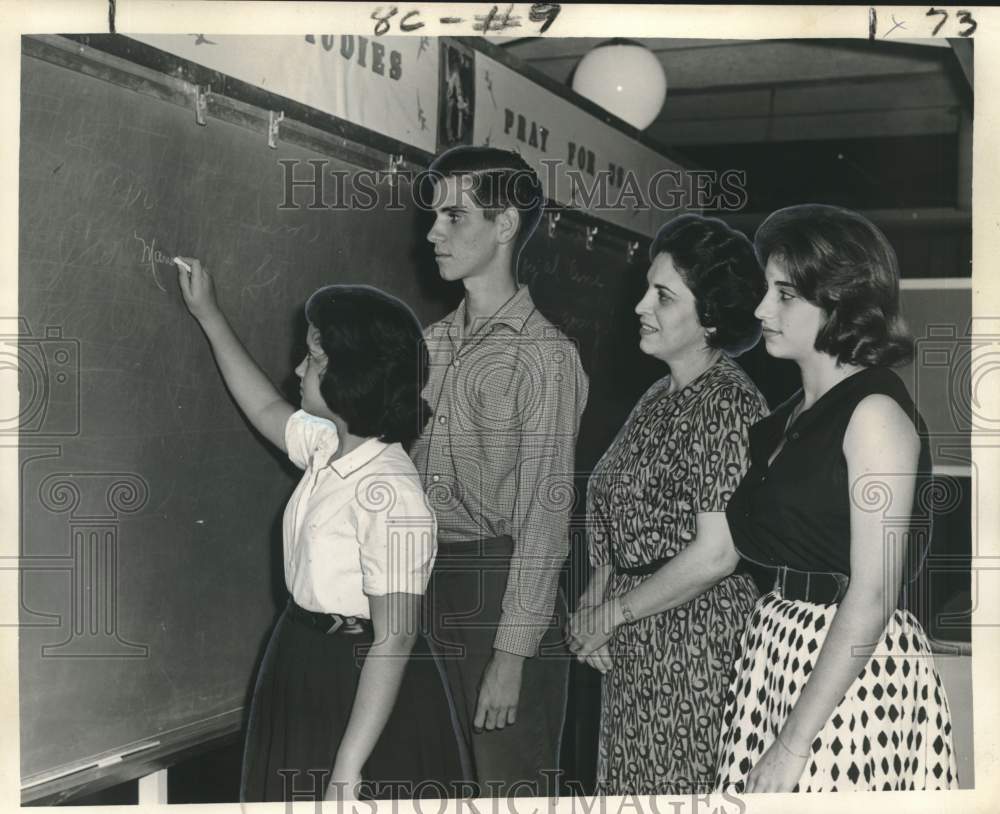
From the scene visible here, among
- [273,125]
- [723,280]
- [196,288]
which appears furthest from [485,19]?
Result: [196,288]

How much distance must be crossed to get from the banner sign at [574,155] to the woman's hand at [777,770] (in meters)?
1.25

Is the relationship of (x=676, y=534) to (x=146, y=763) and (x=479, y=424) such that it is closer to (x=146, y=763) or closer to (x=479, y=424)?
(x=479, y=424)

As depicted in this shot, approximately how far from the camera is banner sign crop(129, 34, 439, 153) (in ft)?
8.13

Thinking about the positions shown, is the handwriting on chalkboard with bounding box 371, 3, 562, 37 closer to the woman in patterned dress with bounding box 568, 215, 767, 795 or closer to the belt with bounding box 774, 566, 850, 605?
the woman in patterned dress with bounding box 568, 215, 767, 795

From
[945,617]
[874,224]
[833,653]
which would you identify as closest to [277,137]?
[874,224]

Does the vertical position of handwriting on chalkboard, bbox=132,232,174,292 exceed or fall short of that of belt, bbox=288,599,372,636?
it exceeds it

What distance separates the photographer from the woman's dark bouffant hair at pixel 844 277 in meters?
2.67

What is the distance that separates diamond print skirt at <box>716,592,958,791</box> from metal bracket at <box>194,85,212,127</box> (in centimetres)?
160

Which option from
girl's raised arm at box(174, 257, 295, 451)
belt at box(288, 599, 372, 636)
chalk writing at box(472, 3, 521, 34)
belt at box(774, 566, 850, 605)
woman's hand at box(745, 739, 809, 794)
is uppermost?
chalk writing at box(472, 3, 521, 34)

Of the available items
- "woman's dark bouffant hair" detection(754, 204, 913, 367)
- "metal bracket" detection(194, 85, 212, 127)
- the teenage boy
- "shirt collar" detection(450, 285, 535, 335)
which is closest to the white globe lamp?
the teenage boy

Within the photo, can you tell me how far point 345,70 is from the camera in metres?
2.61

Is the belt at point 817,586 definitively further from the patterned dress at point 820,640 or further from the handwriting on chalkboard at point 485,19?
the handwriting on chalkboard at point 485,19

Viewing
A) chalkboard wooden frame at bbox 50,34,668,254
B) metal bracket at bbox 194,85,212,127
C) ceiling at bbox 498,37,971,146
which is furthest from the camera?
ceiling at bbox 498,37,971,146

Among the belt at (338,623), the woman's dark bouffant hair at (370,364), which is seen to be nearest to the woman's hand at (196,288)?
the woman's dark bouffant hair at (370,364)
